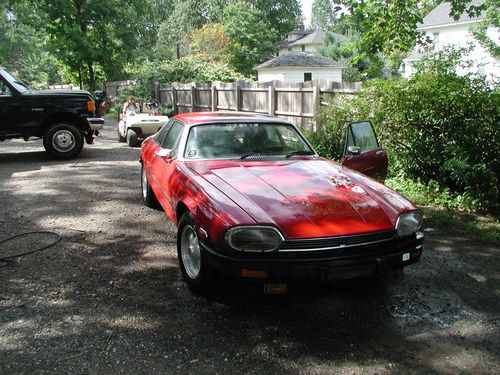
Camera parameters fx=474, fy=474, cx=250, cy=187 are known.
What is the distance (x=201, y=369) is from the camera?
289 cm

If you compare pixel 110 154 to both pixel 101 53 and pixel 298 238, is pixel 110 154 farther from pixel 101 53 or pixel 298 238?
pixel 101 53

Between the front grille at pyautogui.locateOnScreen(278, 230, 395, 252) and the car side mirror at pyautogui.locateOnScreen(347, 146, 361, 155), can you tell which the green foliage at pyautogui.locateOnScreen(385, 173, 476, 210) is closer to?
the car side mirror at pyautogui.locateOnScreen(347, 146, 361, 155)

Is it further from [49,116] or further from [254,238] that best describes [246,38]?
[254,238]

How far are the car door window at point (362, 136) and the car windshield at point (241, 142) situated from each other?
0.52m

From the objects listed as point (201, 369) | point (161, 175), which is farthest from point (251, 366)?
point (161, 175)

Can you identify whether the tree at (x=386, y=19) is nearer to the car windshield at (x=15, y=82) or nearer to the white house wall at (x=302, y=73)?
the car windshield at (x=15, y=82)

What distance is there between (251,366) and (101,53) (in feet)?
84.5

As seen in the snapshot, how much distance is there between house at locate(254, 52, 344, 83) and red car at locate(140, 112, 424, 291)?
39550 millimetres

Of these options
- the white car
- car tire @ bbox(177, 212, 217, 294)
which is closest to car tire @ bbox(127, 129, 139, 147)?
the white car

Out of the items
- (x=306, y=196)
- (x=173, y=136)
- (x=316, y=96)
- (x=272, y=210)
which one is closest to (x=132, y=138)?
(x=316, y=96)

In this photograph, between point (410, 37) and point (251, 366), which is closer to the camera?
point (251, 366)

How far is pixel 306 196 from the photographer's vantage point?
3.66 m

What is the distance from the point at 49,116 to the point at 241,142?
22.5 ft

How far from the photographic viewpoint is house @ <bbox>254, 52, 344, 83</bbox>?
43.5m
